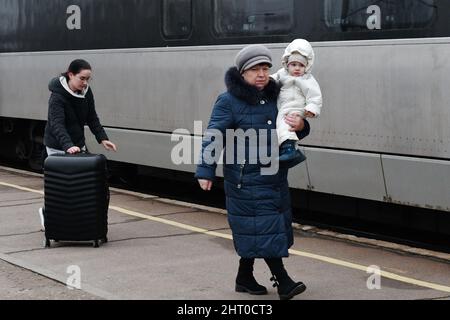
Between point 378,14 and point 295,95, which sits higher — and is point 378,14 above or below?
above

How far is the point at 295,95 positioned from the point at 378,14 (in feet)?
7.64

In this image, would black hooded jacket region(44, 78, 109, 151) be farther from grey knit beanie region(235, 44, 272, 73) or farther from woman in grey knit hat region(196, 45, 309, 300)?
grey knit beanie region(235, 44, 272, 73)

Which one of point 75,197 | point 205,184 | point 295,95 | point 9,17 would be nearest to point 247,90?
point 295,95

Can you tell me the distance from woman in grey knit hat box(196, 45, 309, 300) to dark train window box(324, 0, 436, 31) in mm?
2277

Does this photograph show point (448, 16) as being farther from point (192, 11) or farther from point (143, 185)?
point (143, 185)

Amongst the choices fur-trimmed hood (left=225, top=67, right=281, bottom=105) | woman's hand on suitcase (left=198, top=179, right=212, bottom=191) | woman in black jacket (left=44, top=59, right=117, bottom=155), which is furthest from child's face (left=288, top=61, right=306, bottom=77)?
woman in black jacket (left=44, top=59, right=117, bottom=155)

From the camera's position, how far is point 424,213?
9344 millimetres

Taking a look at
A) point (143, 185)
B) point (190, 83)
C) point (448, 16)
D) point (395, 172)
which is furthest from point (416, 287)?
point (143, 185)

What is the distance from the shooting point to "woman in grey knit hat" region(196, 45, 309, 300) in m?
6.32

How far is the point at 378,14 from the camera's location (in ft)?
27.9

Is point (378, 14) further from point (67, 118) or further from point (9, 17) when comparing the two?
point (9, 17)

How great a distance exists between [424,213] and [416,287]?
8.17 ft

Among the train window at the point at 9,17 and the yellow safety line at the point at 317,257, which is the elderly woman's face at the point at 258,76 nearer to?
the yellow safety line at the point at 317,257

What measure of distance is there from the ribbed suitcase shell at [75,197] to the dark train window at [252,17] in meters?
2.36
